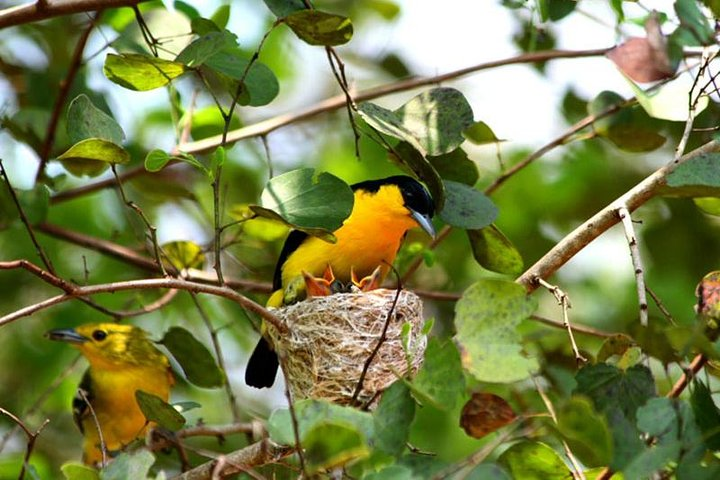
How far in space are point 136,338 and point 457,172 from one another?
86.9 inches

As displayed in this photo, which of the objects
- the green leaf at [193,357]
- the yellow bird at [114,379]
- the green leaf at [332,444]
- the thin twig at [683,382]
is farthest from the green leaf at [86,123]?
the yellow bird at [114,379]

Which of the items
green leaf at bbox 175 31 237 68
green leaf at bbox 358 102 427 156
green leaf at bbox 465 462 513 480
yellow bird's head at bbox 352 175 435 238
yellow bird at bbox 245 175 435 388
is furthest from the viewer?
yellow bird's head at bbox 352 175 435 238

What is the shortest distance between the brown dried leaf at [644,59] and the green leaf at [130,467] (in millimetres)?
1749

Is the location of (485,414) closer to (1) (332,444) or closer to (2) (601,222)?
(1) (332,444)

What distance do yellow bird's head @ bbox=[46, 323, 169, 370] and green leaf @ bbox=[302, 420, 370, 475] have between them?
3.12 metres

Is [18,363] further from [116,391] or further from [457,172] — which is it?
[457,172]

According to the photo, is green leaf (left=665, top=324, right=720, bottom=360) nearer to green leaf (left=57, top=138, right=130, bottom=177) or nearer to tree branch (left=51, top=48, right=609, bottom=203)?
green leaf (left=57, top=138, right=130, bottom=177)

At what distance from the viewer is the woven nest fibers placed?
143 inches

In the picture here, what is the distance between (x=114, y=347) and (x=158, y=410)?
7.01 feet

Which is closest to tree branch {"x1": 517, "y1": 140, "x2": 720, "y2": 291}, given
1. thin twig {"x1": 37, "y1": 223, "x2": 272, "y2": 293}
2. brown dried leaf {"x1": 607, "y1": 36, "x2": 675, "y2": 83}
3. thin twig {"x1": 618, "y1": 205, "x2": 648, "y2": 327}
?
thin twig {"x1": 618, "y1": 205, "x2": 648, "y2": 327}

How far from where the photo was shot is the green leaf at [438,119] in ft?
11.2

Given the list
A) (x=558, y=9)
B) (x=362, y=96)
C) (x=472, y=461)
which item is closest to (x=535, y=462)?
(x=472, y=461)

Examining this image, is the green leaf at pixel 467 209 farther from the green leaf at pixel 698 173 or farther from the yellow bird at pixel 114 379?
the yellow bird at pixel 114 379

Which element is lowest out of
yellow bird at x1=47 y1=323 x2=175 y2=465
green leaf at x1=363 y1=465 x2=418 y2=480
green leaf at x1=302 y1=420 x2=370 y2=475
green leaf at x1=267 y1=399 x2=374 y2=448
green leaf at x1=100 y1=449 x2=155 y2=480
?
yellow bird at x1=47 y1=323 x2=175 y2=465
